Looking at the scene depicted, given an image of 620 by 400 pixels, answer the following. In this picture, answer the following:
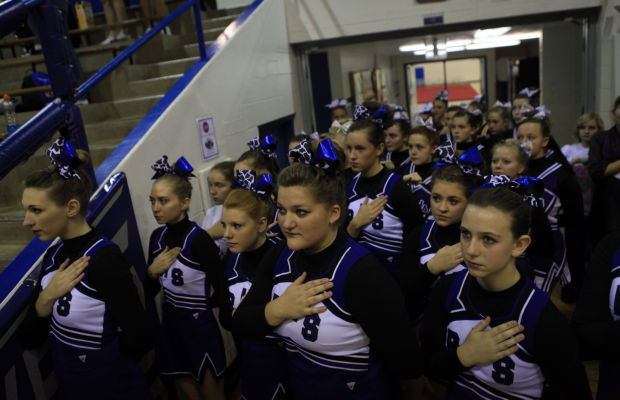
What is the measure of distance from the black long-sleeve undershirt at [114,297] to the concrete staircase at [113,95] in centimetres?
70

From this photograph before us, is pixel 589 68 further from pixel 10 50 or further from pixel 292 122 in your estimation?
pixel 10 50

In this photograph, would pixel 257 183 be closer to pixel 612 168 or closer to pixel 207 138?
pixel 207 138

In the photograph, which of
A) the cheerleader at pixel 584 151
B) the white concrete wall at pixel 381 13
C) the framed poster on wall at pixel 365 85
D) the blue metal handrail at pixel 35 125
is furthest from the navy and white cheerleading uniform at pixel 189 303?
the framed poster on wall at pixel 365 85

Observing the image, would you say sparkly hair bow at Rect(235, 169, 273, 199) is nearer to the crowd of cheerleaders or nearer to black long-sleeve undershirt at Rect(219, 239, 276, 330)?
the crowd of cheerleaders

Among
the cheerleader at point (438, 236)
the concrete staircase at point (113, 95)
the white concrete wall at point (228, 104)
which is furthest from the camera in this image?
the white concrete wall at point (228, 104)

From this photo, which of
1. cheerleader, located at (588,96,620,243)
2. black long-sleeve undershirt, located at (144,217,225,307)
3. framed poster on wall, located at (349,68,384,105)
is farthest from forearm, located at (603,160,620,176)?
framed poster on wall, located at (349,68,384,105)

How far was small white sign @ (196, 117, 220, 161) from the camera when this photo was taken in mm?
3903

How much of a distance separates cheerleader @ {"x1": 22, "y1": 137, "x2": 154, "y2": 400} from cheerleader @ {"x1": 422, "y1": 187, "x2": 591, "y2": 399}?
134 cm

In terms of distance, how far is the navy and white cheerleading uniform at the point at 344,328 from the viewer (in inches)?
59.8

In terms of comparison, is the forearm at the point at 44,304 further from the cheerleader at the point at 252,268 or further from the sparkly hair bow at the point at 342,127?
the sparkly hair bow at the point at 342,127

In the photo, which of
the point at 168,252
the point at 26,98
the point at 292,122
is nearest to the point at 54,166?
the point at 168,252

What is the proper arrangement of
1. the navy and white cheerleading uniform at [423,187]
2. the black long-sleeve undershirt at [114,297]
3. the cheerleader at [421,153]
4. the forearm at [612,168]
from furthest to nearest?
the forearm at [612,168] → the cheerleader at [421,153] → the navy and white cheerleading uniform at [423,187] → the black long-sleeve undershirt at [114,297]

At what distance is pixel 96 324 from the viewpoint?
6.84 feet

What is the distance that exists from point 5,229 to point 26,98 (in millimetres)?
1923
